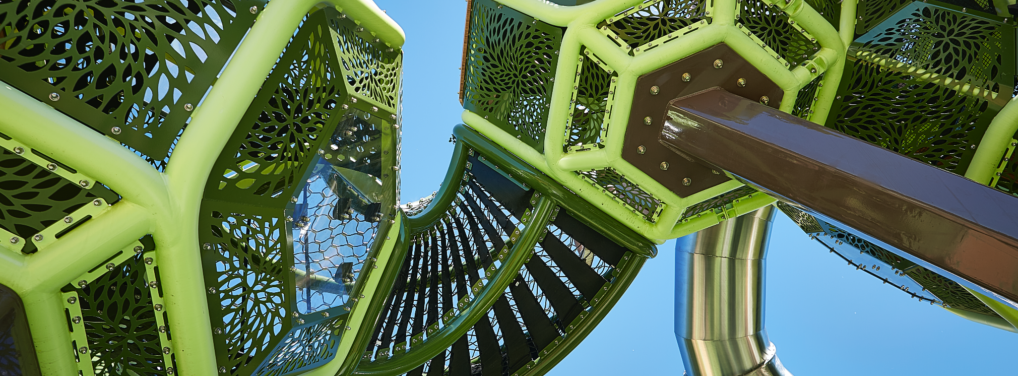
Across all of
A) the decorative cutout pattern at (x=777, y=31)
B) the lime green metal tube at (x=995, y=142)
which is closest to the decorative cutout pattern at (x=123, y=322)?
the decorative cutout pattern at (x=777, y=31)

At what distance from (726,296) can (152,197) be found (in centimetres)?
316

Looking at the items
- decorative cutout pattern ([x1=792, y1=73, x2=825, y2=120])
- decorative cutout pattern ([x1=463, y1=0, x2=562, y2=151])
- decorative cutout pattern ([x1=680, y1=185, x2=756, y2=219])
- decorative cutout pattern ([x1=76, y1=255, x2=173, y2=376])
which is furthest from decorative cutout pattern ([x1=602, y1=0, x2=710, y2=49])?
decorative cutout pattern ([x1=76, y1=255, x2=173, y2=376])

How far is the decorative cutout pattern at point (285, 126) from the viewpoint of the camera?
1.65 meters

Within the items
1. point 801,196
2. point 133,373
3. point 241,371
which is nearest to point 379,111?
point 241,371

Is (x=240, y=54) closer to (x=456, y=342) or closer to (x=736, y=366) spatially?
(x=456, y=342)

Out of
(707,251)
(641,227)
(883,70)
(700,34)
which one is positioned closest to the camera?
(700,34)

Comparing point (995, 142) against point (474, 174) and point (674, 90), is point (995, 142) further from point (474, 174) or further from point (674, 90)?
point (474, 174)

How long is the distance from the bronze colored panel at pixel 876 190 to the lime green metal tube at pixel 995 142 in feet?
4.18

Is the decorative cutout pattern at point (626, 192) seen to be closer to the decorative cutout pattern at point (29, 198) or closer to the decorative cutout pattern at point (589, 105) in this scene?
the decorative cutout pattern at point (589, 105)

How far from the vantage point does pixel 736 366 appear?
139 inches

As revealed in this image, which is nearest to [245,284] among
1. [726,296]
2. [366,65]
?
[366,65]

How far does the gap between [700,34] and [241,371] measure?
198cm

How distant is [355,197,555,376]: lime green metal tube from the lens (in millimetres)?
2525

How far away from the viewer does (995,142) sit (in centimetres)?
223
